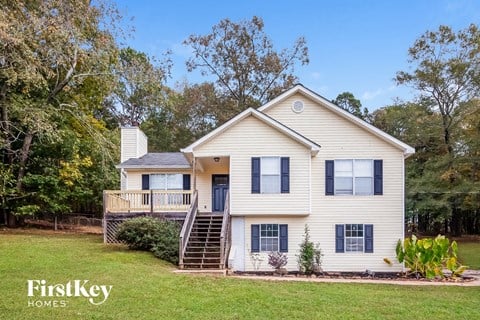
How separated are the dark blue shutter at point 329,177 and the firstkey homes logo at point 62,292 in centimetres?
915

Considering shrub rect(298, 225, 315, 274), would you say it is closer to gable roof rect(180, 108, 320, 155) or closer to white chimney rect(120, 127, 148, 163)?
gable roof rect(180, 108, 320, 155)

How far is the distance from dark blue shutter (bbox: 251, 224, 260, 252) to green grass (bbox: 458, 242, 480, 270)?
8755 mm

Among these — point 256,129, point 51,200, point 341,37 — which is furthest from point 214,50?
point 256,129

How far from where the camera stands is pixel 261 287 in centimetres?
1038

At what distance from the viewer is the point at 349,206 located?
15.8 metres

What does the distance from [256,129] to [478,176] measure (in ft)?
59.8

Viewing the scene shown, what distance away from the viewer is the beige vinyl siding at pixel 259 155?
15.2 m

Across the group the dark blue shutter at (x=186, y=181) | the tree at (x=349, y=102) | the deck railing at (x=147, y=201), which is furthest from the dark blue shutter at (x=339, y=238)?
the tree at (x=349, y=102)

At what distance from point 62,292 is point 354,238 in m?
10.5

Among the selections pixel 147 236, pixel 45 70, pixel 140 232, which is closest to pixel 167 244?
pixel 147 236

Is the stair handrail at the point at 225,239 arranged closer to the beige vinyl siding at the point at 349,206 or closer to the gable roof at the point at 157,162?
the beige vinyl siding at the point at 349,206

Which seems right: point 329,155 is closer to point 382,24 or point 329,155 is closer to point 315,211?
point 315,211

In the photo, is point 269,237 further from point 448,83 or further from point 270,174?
point 448,83

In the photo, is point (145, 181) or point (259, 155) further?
point (145, 181)
